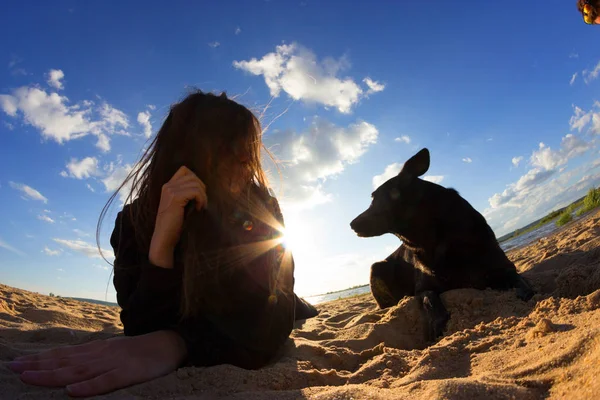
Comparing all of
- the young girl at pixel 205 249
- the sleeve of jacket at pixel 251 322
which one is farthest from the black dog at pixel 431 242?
the young girl at pixel 205 249

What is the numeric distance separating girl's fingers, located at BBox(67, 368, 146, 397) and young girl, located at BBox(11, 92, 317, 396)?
0.62ft

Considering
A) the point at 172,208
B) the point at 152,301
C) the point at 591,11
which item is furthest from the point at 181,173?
the point at 591,11

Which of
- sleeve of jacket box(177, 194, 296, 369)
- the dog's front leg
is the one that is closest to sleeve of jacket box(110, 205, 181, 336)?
sleeve of jacket box(177, 194, 296, 369)

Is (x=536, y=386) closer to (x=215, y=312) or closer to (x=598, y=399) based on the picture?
(x=598, y=399)

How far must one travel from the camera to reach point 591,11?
2.52 meters

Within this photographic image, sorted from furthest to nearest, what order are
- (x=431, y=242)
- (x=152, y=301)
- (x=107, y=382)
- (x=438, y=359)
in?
(x=431, y=242)
(x=152, y=301)
(x=438, y=359)
(x=107, y=382)

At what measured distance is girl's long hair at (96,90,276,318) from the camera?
223 cm

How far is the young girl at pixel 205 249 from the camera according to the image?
2.08 metres

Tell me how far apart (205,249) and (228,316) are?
41 cm

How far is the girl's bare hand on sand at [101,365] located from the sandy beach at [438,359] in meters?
0.05

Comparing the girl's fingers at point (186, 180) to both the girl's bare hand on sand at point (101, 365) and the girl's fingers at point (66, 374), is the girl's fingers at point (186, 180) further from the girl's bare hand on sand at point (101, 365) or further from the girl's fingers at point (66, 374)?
the girl's fingers at point (66, 374)

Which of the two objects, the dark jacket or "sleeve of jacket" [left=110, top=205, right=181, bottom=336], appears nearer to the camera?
the dark jacket

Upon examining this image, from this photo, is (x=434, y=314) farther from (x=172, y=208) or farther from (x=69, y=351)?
(x=69, y=351)

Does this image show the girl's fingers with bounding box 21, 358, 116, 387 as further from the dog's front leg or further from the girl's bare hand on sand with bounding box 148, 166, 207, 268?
the dog's front leg
